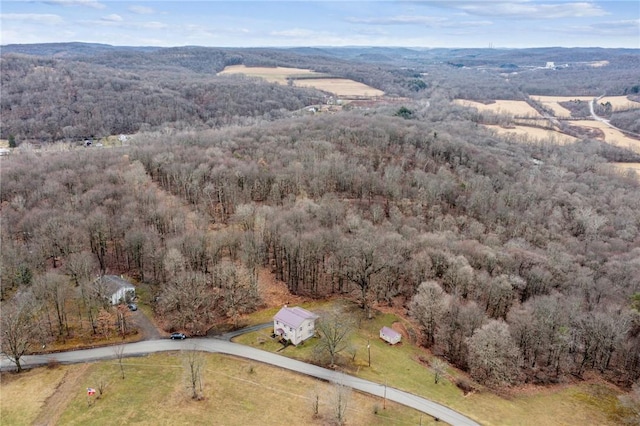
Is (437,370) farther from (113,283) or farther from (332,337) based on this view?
(113,283)

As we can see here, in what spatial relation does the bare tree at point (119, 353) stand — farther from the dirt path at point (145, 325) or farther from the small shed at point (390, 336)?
Result: the small shed at point (390, 336)

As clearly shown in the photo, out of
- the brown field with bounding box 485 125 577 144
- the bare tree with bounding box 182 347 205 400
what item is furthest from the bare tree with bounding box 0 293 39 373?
the brown field with bounding box 485 125 577 144

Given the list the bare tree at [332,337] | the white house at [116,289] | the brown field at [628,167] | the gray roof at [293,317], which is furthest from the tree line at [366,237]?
the brown field at [628,167]

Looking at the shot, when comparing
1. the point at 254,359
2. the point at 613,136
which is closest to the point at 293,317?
the point at 254,359

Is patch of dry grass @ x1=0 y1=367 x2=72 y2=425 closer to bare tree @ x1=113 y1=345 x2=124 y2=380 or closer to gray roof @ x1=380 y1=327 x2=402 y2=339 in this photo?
bare tree @ x1=113 y1=345 x2=124 y2=380

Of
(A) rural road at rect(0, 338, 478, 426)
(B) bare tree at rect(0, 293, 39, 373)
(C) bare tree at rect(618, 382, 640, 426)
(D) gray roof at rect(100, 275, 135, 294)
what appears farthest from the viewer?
(D) gray roof at rect(100, 275, 135, 294)
